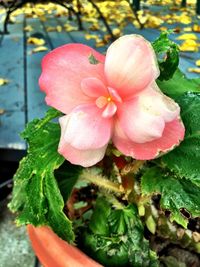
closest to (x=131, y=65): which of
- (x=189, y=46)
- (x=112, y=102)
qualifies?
(x=112, y=102)

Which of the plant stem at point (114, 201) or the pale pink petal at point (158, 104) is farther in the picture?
the plant stem at point (114, 201)

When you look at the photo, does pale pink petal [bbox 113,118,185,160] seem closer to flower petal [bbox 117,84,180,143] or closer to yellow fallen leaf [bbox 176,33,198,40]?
flower petal [bbox 117,84,180,143]

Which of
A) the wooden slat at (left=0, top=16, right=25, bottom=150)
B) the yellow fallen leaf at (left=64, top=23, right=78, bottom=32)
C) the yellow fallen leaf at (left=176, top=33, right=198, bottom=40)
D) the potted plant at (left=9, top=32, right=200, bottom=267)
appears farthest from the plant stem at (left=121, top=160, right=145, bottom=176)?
the yellow fallen leaf at (left=64, top=23, right=78, bottom=32)

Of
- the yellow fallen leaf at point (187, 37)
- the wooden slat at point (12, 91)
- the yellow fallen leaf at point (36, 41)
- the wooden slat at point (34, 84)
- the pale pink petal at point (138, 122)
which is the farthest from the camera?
the yellow fallen leaf at point (36, 41)

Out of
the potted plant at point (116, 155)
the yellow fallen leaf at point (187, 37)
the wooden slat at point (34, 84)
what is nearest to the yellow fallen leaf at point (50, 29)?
the wooden slat at point (34, 84)

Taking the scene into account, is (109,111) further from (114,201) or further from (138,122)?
(114,201)

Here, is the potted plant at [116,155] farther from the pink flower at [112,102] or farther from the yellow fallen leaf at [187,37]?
the yellow fallen leaf at [187,37]

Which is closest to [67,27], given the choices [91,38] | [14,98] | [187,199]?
[91,38]
